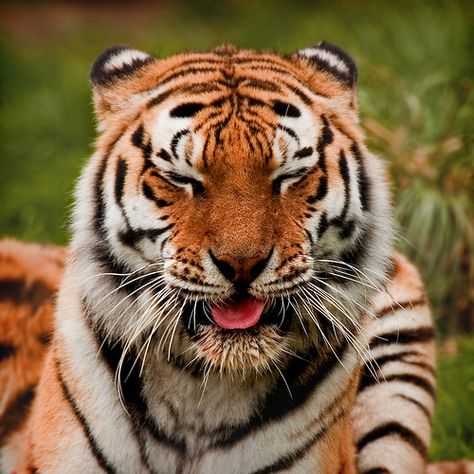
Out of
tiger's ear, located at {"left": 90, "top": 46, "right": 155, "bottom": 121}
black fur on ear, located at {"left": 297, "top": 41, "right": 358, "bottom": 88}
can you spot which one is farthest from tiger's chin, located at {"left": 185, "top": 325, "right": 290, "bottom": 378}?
black fur on ear, located at {"left": 297, "top": 41, "right": 358, "bottom": 88}

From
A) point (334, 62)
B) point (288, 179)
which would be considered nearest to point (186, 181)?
point (288, 179)

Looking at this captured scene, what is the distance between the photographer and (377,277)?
2980mm

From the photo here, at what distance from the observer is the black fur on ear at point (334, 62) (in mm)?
3127

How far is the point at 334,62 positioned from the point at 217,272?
0.95 meters

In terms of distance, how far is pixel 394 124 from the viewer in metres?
5.55

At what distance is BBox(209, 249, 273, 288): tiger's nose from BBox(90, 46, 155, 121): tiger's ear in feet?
2.36

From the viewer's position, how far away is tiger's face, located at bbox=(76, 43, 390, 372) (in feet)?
8.55

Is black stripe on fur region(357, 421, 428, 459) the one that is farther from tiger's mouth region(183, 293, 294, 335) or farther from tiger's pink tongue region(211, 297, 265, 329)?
tiger's pink tongue region(211, 297, 265, 329)

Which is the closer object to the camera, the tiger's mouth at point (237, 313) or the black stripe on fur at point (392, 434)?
the tiger's mouth at point (237, 313)

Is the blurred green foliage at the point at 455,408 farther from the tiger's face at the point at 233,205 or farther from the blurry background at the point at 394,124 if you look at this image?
the tiger's face at the point at 233,205

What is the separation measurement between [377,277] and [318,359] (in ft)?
1.01

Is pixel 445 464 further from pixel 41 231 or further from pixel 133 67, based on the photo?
pixel 41 231

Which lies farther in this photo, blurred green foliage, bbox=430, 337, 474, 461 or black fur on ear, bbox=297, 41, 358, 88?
blurred green foliage, bbox=430, 337, 474, 461

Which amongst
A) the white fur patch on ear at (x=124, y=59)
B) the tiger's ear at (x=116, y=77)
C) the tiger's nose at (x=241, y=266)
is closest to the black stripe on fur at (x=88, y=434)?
the tiger's nose at (x=241, y=266)
